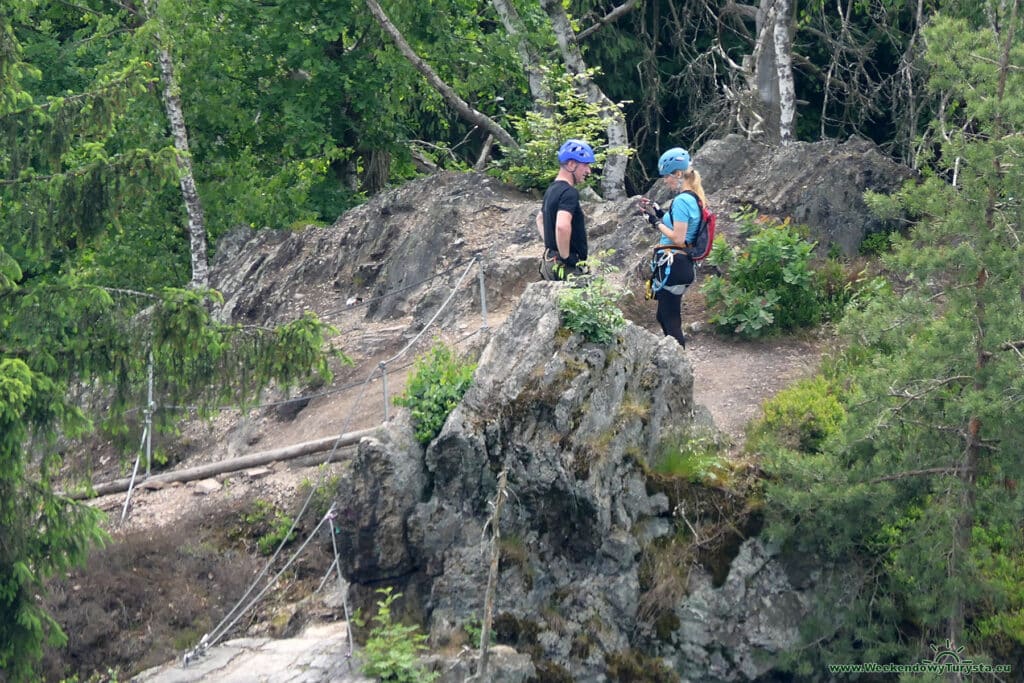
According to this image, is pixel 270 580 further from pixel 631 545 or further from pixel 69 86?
pixel 69 86

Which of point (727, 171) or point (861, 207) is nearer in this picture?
point (861, 207)

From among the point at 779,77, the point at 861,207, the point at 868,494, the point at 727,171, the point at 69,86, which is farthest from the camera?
the point at 69,86

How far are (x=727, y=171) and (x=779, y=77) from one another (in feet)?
8.42

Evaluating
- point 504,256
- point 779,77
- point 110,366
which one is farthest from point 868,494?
point 779,77

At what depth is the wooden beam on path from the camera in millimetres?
12961

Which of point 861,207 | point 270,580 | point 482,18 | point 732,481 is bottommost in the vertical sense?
point 270,580

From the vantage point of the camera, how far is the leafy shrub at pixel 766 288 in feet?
44.3

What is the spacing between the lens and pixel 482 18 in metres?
20.6

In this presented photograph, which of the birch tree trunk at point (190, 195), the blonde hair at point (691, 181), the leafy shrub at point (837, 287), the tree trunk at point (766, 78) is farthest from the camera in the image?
the tree trunk at point (766, 78)

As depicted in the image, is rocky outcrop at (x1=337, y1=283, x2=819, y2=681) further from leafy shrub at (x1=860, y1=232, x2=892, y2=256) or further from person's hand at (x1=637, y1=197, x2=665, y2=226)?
leafy shrub at (x1=860, y1=232, x2=892, y2=256)

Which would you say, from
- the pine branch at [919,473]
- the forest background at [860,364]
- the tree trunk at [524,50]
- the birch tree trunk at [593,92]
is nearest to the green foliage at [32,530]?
the forest background at [860,364]

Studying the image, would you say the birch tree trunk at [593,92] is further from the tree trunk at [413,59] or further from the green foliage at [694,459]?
the green foliage at [694,459]

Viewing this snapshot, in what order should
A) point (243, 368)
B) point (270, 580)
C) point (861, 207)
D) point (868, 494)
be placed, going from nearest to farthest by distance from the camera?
point (868, 494) → point (243, 368) → point (270, 580) → point (861, 207)

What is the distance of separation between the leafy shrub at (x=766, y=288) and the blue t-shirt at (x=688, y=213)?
7.45 ft
